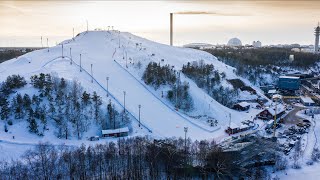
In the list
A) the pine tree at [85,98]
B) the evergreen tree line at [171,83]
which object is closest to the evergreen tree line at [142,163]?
the pine tree at [85,98]

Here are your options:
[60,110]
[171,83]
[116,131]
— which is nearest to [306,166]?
[116,131]

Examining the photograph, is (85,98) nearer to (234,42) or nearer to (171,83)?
(171,83)

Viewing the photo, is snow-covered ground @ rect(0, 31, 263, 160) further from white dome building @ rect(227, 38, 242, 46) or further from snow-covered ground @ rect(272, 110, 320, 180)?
white dome building @ rect(227, 38, 242, 46)

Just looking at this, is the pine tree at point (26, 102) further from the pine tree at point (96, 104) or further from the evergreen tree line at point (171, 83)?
the evergreen tree line at point (171, 83)

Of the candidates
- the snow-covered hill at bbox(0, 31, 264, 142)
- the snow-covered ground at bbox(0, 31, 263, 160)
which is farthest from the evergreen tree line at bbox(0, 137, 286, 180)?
the snow-covered hill at bbox(0, 31, 264, 142)

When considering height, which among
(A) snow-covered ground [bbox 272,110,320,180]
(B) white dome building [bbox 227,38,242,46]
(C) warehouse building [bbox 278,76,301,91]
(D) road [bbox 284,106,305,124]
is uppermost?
(B) white dome building [bbox 227,38,242,46]

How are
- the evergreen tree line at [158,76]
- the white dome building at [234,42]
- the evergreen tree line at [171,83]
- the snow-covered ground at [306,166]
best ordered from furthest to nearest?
the white dome building at [234,42] < the evergreen tree line at [158,76] < the evergreen tree line at [171,83] < the snow-covered ground at [306,166]
